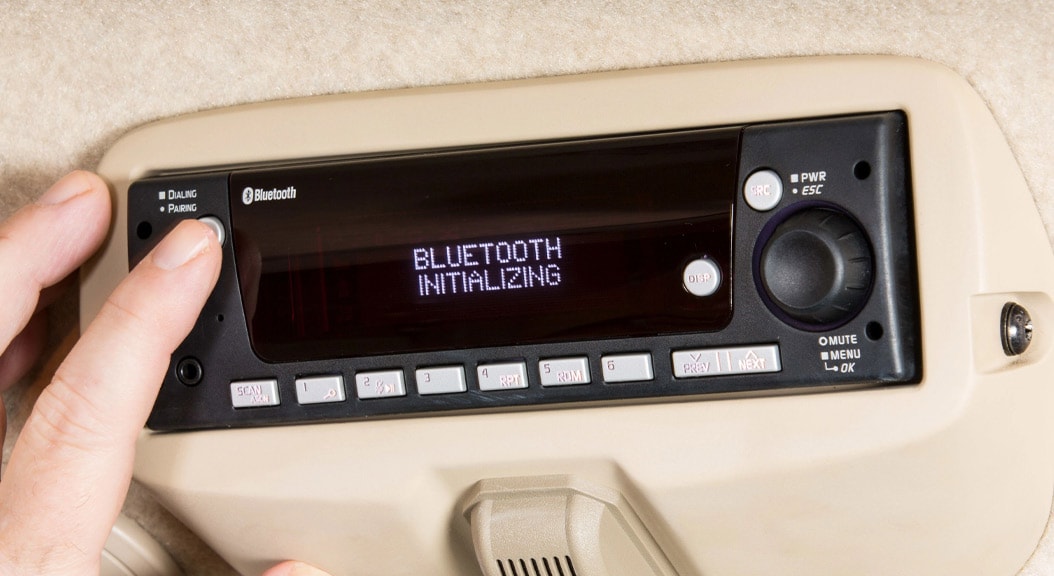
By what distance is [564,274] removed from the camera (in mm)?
564

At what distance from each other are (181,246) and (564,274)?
26 cm

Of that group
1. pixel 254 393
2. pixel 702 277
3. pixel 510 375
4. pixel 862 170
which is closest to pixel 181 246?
pixel 254 393

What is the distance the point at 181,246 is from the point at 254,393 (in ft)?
0.37

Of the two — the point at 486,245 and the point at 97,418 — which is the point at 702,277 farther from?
the point at 97,418

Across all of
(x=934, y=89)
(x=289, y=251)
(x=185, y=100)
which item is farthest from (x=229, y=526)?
(x=934, y=89)

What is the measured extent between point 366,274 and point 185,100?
200mm

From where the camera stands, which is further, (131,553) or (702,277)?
(131,553)

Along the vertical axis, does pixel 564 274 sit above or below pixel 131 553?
above

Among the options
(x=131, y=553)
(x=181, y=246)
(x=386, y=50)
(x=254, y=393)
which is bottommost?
(x=131, y=553)

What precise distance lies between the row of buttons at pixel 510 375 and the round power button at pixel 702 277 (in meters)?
0.04

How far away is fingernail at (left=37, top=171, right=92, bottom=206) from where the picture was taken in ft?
2.02

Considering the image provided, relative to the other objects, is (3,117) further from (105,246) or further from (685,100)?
(685,100)

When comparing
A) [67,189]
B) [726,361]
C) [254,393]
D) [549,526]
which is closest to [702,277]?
[726,361]

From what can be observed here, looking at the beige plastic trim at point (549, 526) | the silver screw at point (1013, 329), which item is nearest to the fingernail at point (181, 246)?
the beige plastic trim at point (549, 526)
